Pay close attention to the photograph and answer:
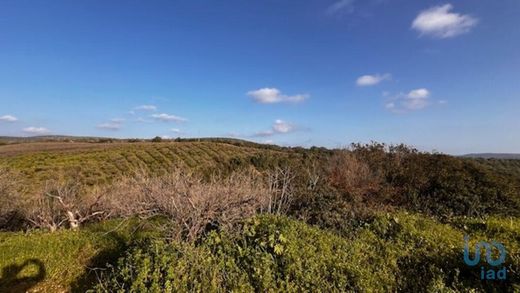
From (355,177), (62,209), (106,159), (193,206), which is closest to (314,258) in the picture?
(193,206)

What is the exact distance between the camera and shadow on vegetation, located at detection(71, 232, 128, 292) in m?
6.14

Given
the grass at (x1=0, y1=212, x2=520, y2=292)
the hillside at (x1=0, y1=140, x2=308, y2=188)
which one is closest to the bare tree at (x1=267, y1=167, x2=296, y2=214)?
the grass at (x1=0, y1=212, x2=520, y2=292)

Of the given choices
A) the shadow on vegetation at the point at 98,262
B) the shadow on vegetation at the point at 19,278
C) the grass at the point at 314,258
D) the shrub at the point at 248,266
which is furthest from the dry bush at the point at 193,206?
the shadow on vegetation at the point at 19,278

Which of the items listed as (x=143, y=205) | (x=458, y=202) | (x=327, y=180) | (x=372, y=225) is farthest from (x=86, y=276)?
(x=458, y=202)

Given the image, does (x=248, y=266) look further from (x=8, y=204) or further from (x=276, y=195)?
(x=8, y=204)

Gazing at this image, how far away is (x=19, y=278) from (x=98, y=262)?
1440 mm

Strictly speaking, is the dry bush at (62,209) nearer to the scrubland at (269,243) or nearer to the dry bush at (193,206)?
the scrubland at (269,243)

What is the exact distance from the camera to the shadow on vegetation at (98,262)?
6.14m

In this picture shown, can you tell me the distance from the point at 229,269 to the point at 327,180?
30.7 feet

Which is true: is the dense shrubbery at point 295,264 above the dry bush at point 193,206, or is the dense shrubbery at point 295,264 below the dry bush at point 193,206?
below

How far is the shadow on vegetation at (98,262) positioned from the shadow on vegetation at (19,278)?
2.85 ft

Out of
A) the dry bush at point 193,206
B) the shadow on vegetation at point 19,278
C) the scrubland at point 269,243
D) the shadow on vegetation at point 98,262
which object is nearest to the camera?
the scrubland at point 269,243

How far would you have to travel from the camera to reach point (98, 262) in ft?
23.1

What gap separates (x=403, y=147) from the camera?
630 inches
